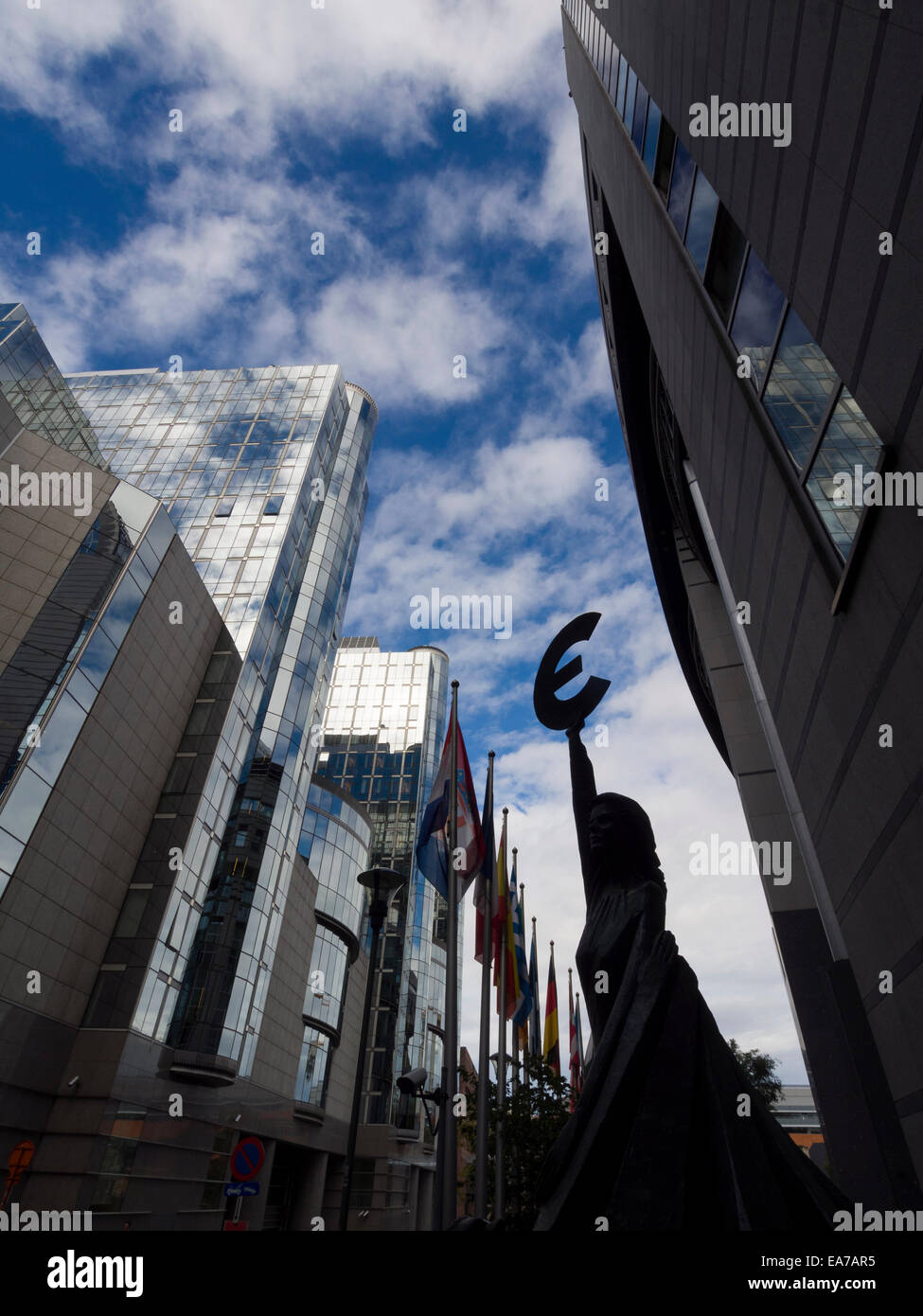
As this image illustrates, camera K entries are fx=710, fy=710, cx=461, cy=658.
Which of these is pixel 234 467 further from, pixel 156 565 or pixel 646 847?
pixel 646 847

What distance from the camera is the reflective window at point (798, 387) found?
802 centimetres

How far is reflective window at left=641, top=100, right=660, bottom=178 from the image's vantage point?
1435 cm

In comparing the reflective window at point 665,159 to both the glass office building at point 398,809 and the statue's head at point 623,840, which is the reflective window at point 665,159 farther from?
the glass office building at point 398,809

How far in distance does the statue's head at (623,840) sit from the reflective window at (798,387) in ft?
17.2

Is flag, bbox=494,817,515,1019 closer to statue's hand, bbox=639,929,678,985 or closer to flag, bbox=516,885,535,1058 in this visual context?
flag, bbox=516,885,535,1058

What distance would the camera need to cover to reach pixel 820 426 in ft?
26.6

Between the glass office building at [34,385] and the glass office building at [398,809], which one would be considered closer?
the glass office building at [34,385]

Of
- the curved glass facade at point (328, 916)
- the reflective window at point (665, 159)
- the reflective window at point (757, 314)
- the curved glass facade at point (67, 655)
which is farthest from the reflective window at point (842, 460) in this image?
the curved glass facade at point (328, 916)

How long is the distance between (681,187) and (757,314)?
5.10 meters

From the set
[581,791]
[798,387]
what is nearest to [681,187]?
[798,387]

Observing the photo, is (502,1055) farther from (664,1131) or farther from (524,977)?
(664,1131)

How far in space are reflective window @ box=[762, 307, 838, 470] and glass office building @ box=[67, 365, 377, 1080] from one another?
27226 millimetres

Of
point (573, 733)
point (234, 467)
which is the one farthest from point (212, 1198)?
point (234, 467)

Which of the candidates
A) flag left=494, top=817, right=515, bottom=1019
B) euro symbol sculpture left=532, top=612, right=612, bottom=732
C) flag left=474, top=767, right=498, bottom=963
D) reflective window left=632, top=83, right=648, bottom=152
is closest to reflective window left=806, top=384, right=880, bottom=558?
euro symbol sculpture left=532, top=612, right=612, bottom=732
